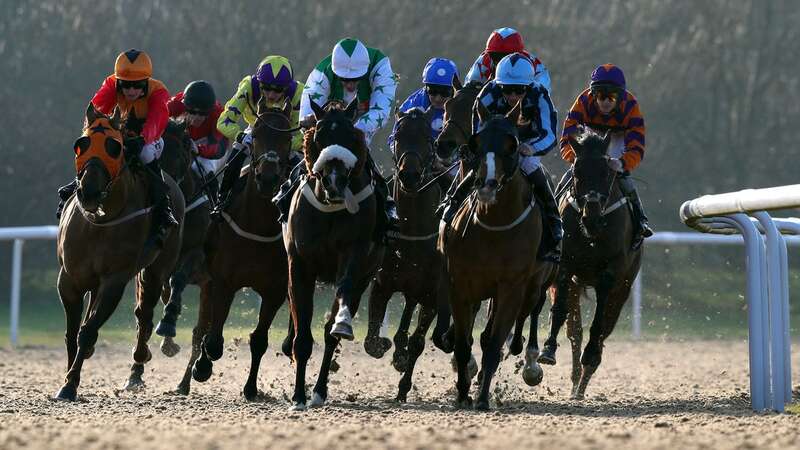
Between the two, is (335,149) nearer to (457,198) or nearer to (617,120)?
(457,198)

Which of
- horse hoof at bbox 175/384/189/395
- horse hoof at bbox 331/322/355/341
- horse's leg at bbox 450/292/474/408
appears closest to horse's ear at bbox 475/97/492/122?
horse's leg at bbox 450/292/474/408

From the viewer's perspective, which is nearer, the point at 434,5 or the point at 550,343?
the point at 550,343

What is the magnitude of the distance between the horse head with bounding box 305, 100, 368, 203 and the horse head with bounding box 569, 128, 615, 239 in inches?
65.3

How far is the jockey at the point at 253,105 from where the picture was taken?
961 cm

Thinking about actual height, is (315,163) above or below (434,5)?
below

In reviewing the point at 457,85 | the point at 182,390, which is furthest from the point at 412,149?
the point at 182,390

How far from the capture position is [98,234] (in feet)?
28.5

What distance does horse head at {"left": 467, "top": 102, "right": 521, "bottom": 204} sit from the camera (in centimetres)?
771

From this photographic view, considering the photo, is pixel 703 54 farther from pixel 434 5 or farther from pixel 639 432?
pixel 639 432

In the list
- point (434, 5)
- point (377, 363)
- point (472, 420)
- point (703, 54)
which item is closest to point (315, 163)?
point (472, 420)

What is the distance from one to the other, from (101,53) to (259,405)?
17984 millimetres

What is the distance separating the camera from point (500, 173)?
7.79m

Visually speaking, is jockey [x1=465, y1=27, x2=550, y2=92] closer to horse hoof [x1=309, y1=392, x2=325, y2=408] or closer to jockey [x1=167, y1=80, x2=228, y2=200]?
jockey [x1=167, y1=80, x2=228, y2=200]

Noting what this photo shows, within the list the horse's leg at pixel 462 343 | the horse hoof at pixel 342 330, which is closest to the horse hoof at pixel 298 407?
the horse hoof at pixel 342 330
